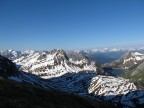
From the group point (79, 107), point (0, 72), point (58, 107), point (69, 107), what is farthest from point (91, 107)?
point (0, 72)

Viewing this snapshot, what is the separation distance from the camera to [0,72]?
198750 mm

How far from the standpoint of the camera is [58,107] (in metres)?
26.4

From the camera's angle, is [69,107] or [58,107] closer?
[58,107]

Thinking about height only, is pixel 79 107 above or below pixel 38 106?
below

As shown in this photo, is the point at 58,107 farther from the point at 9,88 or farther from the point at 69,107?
the point at 9,88

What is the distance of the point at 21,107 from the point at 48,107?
4103 mm

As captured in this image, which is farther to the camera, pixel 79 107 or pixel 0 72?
pixel 0 72

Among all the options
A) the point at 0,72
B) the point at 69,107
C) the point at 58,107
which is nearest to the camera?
the point at 58,107

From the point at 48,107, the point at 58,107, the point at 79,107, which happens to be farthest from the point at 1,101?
the point at 79,107

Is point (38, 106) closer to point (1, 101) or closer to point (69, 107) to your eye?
point (1, 101)

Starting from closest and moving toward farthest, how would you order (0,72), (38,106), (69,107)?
(38,106), (69,107), (0,72)

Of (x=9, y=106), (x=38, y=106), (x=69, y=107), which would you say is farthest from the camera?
(x=69, y=107)

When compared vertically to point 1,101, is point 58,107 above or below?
below

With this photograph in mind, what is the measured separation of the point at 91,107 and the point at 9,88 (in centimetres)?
1233
